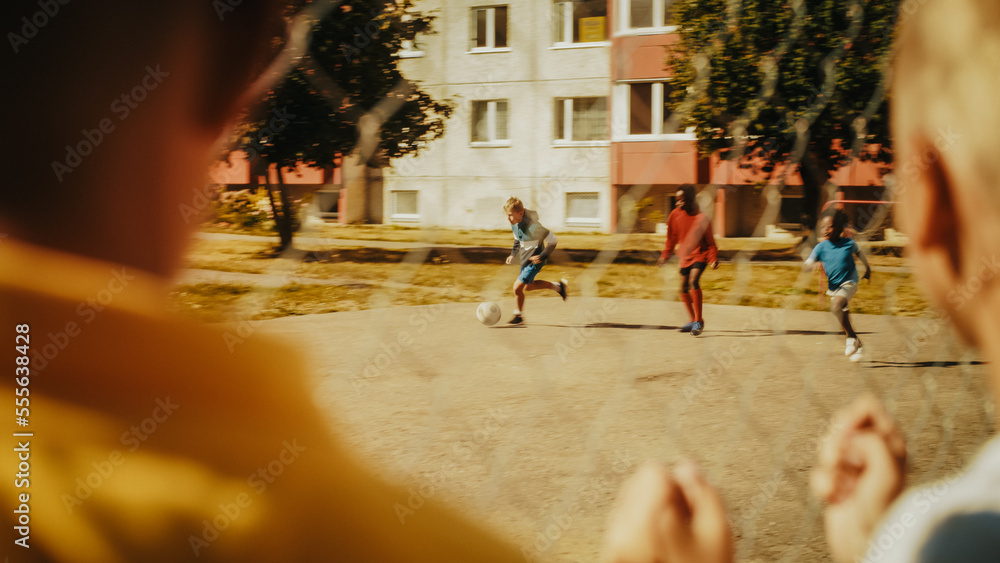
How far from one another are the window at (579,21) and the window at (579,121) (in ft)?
0.14

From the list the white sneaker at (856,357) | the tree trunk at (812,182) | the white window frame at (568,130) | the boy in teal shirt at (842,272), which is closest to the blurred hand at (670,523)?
the white window frame at (568,130)

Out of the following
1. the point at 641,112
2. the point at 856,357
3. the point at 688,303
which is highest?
A: the point at 641,112

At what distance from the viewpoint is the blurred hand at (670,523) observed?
1.18 feet

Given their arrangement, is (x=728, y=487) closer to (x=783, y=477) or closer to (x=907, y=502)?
(x=783, y=477)

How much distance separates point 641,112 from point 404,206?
0.23 m

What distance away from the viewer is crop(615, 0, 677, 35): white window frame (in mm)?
564

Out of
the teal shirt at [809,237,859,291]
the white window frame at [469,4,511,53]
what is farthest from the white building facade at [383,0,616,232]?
the teal shirt at [809,237,859,291]

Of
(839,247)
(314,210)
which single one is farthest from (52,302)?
(839,247)

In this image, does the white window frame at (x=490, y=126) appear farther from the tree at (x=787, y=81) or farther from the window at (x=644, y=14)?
the tree at (x=787, y=81)

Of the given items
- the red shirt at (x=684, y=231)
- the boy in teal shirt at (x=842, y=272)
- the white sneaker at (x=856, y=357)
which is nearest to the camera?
the red shirt at (x=684, y=231)

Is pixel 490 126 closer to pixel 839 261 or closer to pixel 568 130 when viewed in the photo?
pixel 568 130

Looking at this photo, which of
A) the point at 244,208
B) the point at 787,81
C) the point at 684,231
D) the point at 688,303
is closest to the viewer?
the point at 244,208

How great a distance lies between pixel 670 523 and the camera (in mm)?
364

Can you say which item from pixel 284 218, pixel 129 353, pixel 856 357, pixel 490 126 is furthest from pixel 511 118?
pixel 856 357
